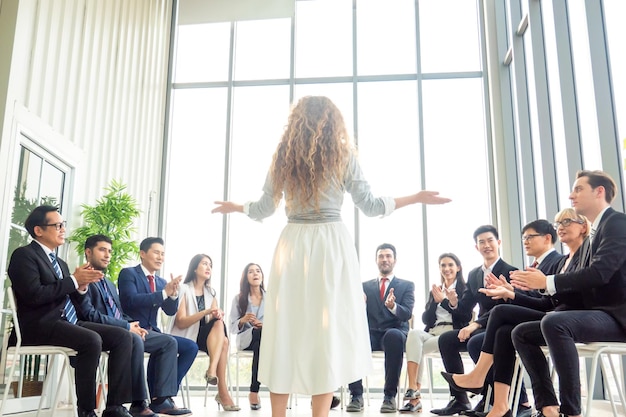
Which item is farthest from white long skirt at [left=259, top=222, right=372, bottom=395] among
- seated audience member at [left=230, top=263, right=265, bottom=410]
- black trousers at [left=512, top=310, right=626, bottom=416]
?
seated audience member at [left=230, top=263, right=265, bottom=410]

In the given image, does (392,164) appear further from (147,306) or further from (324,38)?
(147,306)

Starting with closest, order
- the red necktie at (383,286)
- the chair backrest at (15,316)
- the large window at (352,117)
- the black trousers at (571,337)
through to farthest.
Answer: the black trousers at (571,337) → the chair backrest at (15,316) → the red necktie at (383,286) → the large window at (352,117)

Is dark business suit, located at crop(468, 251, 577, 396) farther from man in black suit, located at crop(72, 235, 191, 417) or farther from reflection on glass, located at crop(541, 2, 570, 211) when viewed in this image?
man in black suit, located at crop(72, 235, 191, 417)

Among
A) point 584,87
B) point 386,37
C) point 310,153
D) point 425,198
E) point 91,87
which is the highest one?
point 386,37

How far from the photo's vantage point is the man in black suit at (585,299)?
8.84 feet

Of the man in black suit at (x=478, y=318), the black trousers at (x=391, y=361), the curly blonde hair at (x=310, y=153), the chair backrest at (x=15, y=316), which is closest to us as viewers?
the curly blonde hair at (x=310, y=153)

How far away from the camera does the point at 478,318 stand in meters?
4.42

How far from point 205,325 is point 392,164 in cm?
323

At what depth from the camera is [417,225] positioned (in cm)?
682

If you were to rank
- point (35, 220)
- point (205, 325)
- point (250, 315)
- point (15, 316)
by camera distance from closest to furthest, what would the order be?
point (15, 316), point (35, 220), point (205, 325), point (250, 315)

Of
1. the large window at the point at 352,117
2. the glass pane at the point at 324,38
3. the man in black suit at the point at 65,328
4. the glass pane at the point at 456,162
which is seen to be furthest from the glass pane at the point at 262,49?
the man in black suit at the point at 65,328

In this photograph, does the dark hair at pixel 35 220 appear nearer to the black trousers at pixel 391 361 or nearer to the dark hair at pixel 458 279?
the black trousers at pixel 391 361

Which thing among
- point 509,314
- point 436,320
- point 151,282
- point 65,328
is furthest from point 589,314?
point 151,282

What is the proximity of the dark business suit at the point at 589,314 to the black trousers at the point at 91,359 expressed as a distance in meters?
2.32
